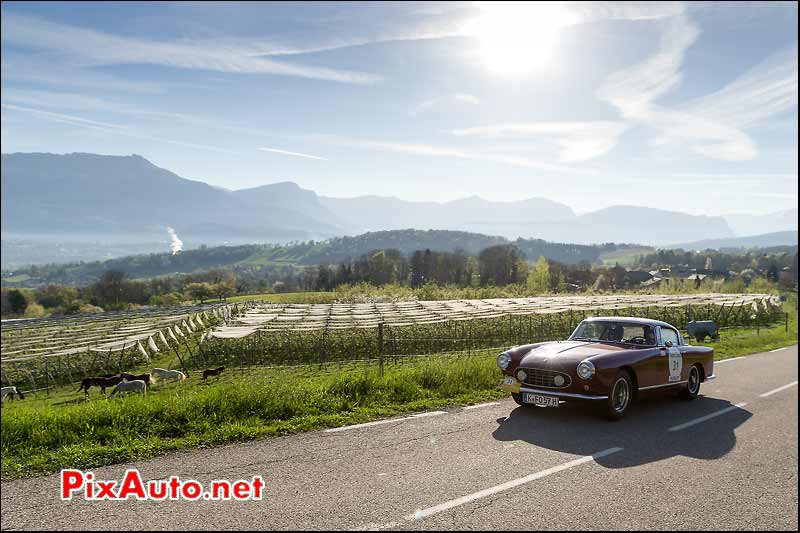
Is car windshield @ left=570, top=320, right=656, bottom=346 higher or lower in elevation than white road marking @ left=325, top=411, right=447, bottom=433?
higher

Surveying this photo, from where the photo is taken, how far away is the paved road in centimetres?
470

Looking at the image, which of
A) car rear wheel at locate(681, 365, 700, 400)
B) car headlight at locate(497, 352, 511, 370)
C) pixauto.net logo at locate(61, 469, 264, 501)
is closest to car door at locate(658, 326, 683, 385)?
car rear wheel at locate(681, 365, 700, 400)

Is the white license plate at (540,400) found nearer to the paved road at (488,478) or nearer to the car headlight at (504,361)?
the paved road at (488,478)

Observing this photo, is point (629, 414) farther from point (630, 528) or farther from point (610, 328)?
point (630, 528)

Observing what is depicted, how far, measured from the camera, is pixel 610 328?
993 cm

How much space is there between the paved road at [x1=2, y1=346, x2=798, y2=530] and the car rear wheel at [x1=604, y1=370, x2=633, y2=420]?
0.19m

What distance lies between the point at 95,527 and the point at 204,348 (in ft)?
91.8

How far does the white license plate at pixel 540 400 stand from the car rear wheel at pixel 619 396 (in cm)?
81

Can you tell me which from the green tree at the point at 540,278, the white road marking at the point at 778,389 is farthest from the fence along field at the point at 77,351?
the green tree at the point at 540,278

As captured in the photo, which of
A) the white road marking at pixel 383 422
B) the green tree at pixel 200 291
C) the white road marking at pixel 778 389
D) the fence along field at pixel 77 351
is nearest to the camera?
the white road marking at pixel 383 422

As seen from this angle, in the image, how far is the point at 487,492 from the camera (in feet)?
17.4

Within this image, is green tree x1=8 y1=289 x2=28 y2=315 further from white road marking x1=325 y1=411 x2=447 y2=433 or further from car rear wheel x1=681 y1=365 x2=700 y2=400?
car rear wheel x1=681 y1=365 x2=700 y2=400

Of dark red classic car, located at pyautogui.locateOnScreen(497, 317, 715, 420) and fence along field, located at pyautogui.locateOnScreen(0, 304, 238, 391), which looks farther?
fence along field, located at pyautogui.locateOnScreen(0, 304, 238, 391)

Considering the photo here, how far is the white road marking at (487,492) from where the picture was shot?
184 inches
